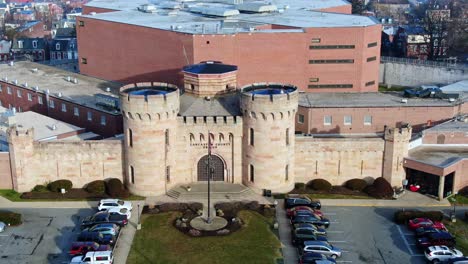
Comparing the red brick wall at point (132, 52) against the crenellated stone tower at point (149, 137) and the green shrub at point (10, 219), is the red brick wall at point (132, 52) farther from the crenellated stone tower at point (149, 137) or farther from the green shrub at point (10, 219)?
the green shrub at point (10, 219)

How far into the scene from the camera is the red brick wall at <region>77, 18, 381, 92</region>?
90188 millimetres

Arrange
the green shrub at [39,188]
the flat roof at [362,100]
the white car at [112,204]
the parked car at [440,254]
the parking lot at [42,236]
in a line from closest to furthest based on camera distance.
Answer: the parked car at [440,254]
the parking lot at [42,236]
the white car at [112,204]
the green shrub at [39,188]
the flat roof at [362,100]

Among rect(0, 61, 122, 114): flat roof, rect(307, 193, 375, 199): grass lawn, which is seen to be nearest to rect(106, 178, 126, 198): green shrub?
rect(0, 61, 122, 114): flat roof

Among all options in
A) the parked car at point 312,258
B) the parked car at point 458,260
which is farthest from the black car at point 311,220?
the parked car at point 458,260

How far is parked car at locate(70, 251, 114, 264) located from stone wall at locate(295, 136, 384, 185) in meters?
26.4

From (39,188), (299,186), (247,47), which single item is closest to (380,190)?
(299,186)

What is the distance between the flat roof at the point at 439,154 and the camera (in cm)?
6962

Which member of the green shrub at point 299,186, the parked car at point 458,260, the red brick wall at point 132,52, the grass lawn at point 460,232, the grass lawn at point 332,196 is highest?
the red brick wall at point 132,52

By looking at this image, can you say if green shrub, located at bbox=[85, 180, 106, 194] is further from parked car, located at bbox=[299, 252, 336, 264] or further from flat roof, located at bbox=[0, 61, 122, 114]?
parked car, located at bbox=[299, 252, 336, 264]

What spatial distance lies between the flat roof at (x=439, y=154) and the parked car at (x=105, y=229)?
33.9 metres

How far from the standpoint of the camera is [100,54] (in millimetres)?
106125

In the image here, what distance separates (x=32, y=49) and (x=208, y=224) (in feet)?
351

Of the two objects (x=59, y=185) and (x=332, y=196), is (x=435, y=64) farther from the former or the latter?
(x=59, y=185)

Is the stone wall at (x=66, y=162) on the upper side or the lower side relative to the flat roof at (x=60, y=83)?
lower
